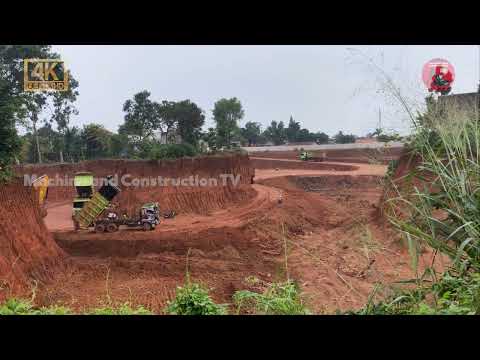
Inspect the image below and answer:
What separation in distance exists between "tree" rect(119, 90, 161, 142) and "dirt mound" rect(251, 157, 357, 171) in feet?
32.2

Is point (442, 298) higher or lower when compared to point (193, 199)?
higher

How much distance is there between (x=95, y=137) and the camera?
79.2 ft

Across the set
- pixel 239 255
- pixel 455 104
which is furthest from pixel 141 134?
pixel 455 104

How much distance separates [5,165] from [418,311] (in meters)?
7.82

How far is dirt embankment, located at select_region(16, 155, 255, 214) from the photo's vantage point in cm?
1695

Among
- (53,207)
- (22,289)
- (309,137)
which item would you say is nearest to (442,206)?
(22,289)

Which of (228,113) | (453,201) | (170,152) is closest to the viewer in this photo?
(453,201)

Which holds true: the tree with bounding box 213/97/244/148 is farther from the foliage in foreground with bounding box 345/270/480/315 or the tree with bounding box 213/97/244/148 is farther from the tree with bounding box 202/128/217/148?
the foliage in foreground with bounding box 345/270/480/315

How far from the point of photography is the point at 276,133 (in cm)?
3988

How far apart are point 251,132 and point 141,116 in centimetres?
1844

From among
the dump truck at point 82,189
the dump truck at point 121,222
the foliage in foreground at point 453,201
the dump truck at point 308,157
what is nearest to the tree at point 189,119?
the dump truck at point 308,157

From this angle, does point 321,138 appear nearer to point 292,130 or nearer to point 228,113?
point 292,130

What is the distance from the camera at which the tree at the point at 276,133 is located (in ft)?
130
